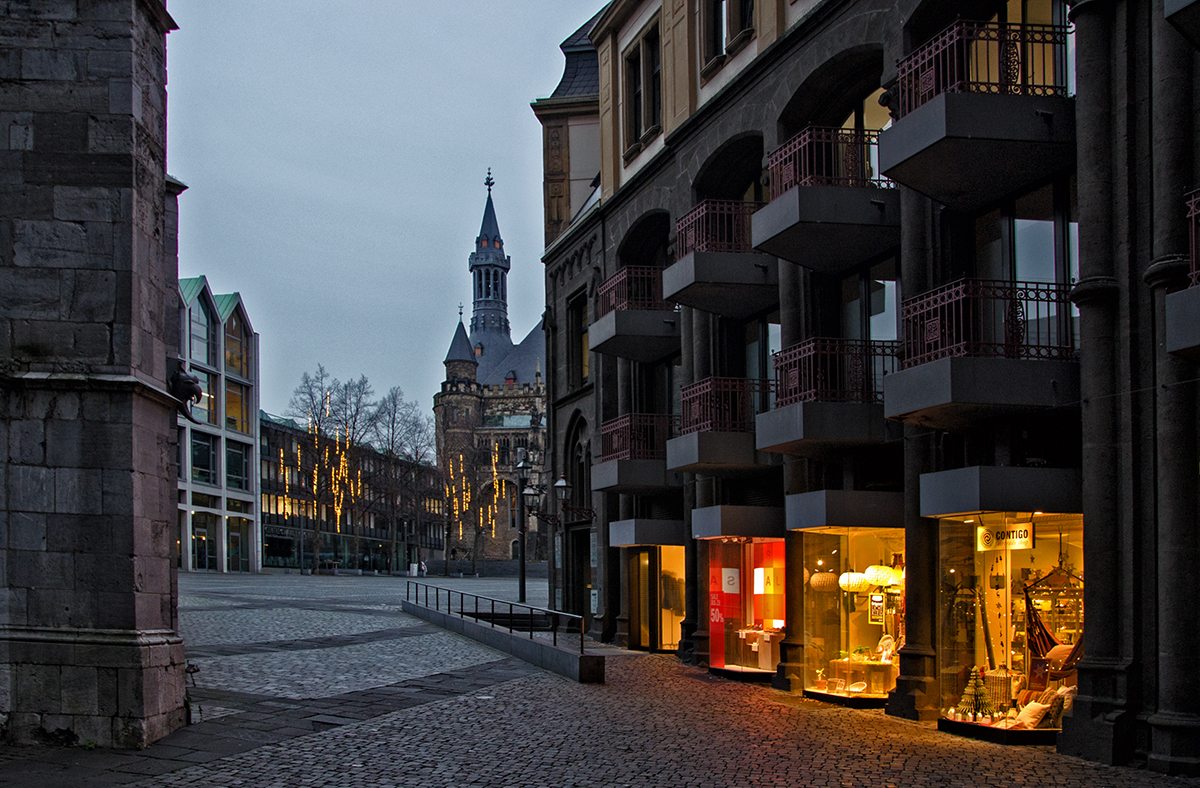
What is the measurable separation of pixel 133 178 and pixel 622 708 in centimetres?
810

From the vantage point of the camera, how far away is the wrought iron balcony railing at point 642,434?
2421 cm

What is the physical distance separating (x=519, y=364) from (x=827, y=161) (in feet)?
456

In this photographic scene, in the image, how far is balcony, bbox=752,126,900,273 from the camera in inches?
624

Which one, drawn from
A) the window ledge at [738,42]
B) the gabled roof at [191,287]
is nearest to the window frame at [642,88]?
the window ledge at [738,42]

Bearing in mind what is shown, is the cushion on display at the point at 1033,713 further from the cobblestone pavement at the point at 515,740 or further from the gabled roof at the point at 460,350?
the gabled roof at the point at 460,350

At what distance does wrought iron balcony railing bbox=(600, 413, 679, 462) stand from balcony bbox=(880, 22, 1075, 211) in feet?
35.0

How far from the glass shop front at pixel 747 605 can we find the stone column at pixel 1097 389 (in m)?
7.65

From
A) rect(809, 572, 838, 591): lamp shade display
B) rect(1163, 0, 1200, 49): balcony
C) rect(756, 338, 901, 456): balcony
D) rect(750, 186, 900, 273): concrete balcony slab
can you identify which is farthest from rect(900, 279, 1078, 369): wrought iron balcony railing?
rect(809, 572, 838, 591): lamp shade display

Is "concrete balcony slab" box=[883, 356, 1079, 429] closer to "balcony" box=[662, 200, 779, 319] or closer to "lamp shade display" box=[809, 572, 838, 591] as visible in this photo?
"lamp shade display" box=[809, 572, 838, 591]

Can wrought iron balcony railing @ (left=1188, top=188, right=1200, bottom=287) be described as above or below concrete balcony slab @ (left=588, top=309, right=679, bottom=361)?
below

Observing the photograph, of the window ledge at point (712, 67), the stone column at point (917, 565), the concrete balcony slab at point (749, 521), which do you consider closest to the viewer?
the stone column at point (917, 565)

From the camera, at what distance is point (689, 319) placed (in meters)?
22.4

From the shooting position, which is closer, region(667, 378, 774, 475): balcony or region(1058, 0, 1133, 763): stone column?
region(1058, 0, 1133, 763): stone column

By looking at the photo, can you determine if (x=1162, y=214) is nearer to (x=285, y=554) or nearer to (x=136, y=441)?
(x=136, y=441)
